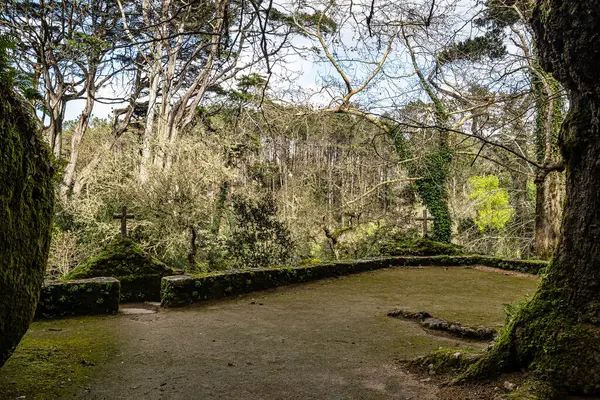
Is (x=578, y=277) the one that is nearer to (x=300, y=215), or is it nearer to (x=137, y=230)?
(x=137, y=230)

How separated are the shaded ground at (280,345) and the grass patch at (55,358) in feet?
0.16

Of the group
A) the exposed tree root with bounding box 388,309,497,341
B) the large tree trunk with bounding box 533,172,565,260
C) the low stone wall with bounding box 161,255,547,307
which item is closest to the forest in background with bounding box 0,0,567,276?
the large tree trunk with bounding box 533,172,565,260

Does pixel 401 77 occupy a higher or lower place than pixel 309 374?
higher

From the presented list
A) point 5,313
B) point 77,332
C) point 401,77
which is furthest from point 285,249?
point 5,313

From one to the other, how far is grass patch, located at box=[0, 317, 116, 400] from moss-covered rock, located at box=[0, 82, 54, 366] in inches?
12.6

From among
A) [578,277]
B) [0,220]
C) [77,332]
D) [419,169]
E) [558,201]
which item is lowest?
[77,332]

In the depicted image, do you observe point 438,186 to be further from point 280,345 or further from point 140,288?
point 280,345

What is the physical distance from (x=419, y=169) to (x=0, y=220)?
15.0 metres

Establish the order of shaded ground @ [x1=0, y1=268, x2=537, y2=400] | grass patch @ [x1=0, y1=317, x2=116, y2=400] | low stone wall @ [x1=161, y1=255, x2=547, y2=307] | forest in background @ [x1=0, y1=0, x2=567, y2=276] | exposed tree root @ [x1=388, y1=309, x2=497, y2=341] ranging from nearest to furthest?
grass patch @ [x1=0, y1=317, x2=116, y2=400] < shaded ground @ [x1=0, y1=268, x2=537, y2=400] < exposed tree root @ [x1=388, y1=309, x2=497, y2=341] < low stone wall @ [x1=161, y1=255, x2=547, y2=307] < forest in background @ [x1=0, y1=0, x2=567, y2=276]

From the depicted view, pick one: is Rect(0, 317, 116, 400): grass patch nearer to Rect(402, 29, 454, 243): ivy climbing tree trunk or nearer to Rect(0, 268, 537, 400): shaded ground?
Rect(0, 268, 537, 400): shaded ground

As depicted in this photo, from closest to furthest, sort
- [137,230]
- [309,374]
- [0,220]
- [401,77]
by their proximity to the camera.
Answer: [0,220], [309,374], [401,77], [137,230]

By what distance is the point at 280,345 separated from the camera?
14.5 ft

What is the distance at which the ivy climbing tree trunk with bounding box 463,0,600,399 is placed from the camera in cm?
244

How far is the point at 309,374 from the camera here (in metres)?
3.54
